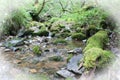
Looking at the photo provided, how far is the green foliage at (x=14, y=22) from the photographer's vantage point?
12.0m

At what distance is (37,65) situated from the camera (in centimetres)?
727

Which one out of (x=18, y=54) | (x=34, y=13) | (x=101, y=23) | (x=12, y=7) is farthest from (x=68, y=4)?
(x=18, y=54)

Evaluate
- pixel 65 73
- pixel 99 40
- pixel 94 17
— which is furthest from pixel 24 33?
pixel 65 73

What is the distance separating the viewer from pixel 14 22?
1263 cm

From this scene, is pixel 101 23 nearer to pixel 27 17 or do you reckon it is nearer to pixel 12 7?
pixel 12 7

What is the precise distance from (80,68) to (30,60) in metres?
2.17

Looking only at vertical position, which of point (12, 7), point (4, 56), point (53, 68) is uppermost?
point (12, 7)

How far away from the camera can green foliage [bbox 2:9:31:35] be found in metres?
12.0

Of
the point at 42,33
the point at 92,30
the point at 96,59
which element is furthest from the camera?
the point at 42,33

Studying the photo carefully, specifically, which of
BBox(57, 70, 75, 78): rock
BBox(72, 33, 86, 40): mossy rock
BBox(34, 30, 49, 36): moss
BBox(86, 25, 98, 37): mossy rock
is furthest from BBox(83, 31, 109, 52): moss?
BBox(34, 30, 49, 36): moss

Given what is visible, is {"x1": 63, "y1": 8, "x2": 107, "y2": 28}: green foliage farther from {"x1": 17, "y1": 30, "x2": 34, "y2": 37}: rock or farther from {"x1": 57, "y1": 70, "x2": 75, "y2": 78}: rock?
{"x1": 57, "y1": 70, "x2": 75, "y2": 78}: rock

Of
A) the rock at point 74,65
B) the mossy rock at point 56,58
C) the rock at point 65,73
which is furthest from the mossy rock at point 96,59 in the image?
the mossy rock at point 56,58

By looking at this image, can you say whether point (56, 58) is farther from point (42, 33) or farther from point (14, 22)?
point (14, 22)

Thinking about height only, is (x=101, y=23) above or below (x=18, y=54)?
above
